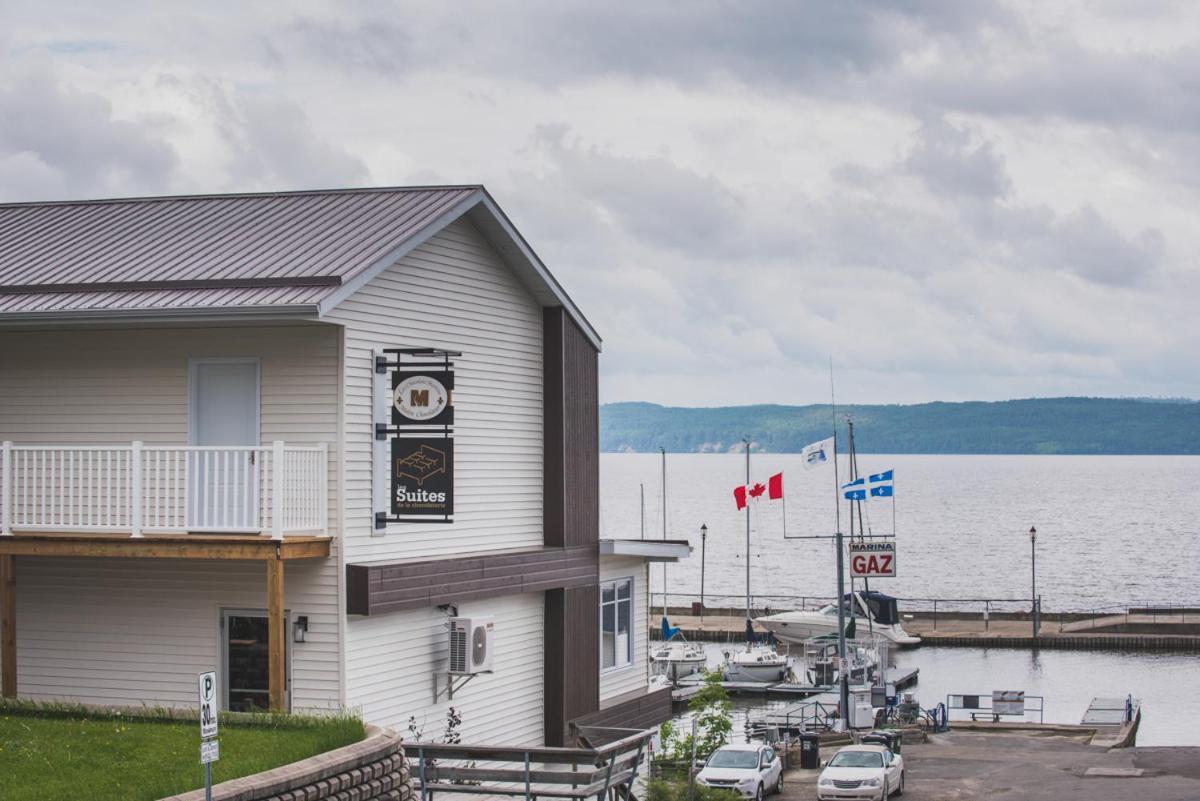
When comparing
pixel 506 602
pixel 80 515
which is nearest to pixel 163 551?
pixel 80 515

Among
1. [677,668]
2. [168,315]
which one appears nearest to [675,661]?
[677,668]

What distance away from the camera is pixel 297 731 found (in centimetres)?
2103

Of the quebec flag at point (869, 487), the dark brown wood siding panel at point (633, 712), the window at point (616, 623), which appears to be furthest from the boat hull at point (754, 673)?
the window at point (616, 623)

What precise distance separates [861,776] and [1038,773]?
6.89m

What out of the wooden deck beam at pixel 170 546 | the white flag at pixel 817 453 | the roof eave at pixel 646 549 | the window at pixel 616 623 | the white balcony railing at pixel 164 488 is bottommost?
the window at pixel 616 623

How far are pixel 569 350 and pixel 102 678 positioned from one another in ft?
33.6

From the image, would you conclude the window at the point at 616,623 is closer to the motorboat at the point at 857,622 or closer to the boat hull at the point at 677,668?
the boat hull at the point at 677,668

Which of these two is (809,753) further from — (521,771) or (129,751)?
(129,751)

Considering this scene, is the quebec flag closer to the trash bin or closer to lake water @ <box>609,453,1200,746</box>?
the trash bin

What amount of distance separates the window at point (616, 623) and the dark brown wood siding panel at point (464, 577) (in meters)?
1.18

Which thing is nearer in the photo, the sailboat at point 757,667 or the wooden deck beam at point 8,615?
the wooden deck beam at point 8,615

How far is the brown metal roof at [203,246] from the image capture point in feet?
77.3

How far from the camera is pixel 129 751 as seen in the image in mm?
19500

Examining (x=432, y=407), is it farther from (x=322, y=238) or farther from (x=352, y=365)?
(x=322, y=238)
